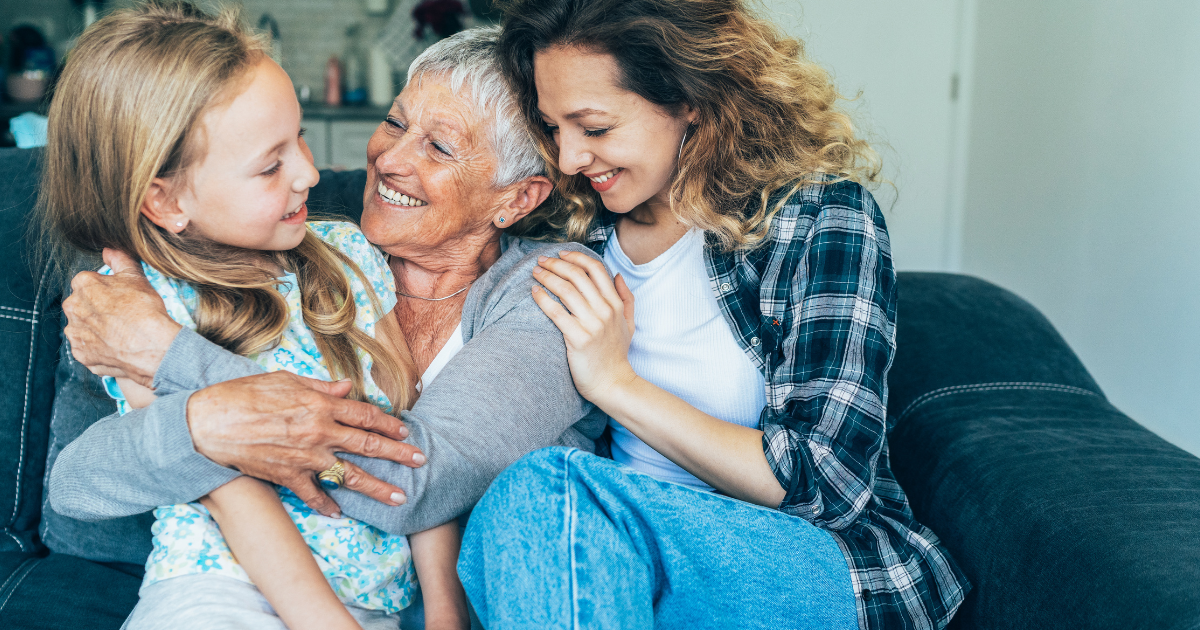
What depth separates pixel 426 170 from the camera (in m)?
1.40

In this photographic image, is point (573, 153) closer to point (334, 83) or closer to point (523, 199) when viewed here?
point (523, 199)

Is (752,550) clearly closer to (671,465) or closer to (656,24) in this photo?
(671,465)

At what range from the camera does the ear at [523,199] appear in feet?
4.96

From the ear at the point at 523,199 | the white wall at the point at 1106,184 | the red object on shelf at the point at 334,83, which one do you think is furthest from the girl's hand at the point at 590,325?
the red object on shelf at the point at 334,83

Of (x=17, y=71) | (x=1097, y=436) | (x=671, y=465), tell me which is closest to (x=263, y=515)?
(x=671, y=465)

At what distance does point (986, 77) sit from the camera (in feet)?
10.6

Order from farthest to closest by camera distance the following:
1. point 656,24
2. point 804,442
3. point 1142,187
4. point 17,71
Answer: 1. point 17,71
2. point 1142,187
3. point 656,24
4. point 804,442

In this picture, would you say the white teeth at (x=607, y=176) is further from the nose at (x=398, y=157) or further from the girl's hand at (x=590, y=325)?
the nose at (x=398, y=157)

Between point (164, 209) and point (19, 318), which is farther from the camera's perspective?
point (19, 318)

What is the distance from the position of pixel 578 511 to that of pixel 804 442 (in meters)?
0.40

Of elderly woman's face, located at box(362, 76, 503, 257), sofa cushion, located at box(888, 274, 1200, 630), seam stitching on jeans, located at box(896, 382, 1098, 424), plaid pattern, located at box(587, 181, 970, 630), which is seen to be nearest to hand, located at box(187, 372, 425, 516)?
elderly woman's face, located at box(362, 76, 503, 257)

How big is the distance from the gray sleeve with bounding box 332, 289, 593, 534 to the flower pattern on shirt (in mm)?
83

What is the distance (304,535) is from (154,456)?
24 centimetres

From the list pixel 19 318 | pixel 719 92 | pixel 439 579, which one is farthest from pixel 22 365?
pixel 719 92
